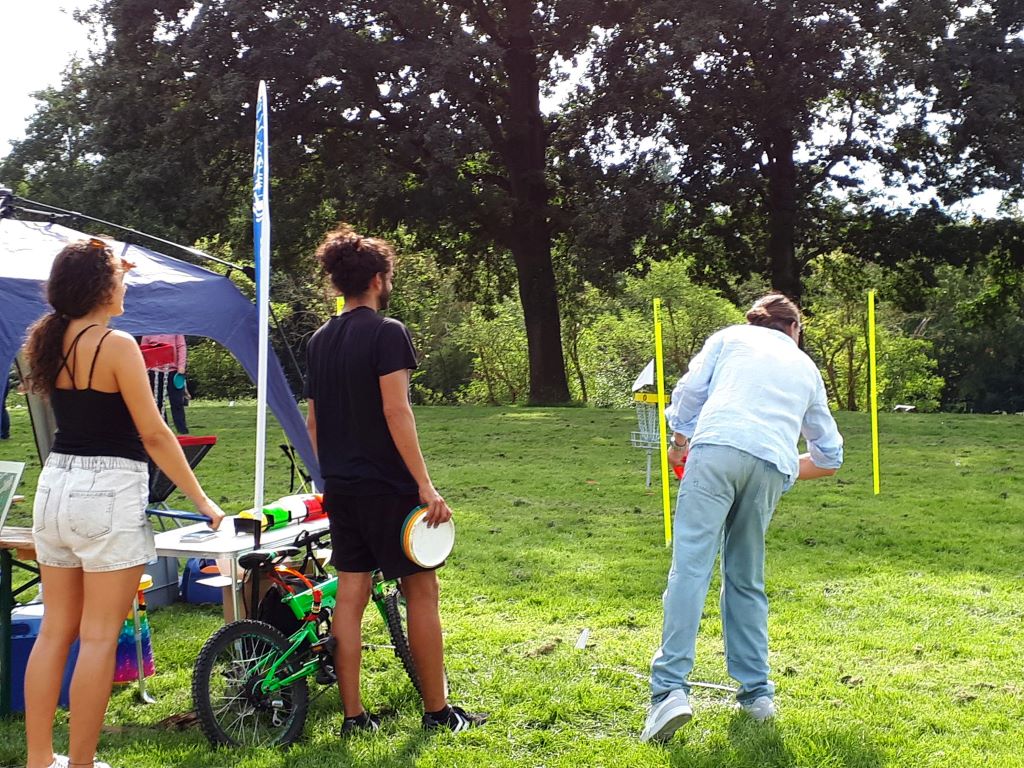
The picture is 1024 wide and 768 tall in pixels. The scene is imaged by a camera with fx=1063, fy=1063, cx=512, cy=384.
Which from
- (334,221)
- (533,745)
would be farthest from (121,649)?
(334,221)

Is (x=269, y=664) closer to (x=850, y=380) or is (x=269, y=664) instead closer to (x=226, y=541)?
(x=226, y=541)

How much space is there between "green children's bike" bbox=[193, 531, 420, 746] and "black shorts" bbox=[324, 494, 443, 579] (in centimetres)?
40

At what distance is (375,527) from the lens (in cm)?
387

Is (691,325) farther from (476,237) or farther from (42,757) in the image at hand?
(42,757)

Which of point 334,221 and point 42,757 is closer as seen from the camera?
point 42,757

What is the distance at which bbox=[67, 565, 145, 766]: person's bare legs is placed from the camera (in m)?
3.41

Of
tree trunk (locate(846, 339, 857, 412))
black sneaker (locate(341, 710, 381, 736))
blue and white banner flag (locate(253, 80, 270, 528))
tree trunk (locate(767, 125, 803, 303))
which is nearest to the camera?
black sneaker (locate(341, 710, 381, 736))

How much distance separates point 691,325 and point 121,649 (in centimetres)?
2812

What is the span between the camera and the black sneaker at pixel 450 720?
13.3 ft

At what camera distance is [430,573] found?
3945 millimetres

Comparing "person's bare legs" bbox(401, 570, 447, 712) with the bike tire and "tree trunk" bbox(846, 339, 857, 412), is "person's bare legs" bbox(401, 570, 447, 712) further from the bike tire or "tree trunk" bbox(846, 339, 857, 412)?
"tree trunk" bbox(846, 339, 857, 412)

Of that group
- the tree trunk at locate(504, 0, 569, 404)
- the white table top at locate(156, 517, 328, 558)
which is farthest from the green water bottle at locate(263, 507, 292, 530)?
the tree trunk at locate(504, 0, 569, 404)

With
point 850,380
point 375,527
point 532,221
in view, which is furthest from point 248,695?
point 850,380

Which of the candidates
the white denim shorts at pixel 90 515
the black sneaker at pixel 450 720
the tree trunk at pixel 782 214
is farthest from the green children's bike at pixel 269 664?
the tree trunk at pixel 782 214
